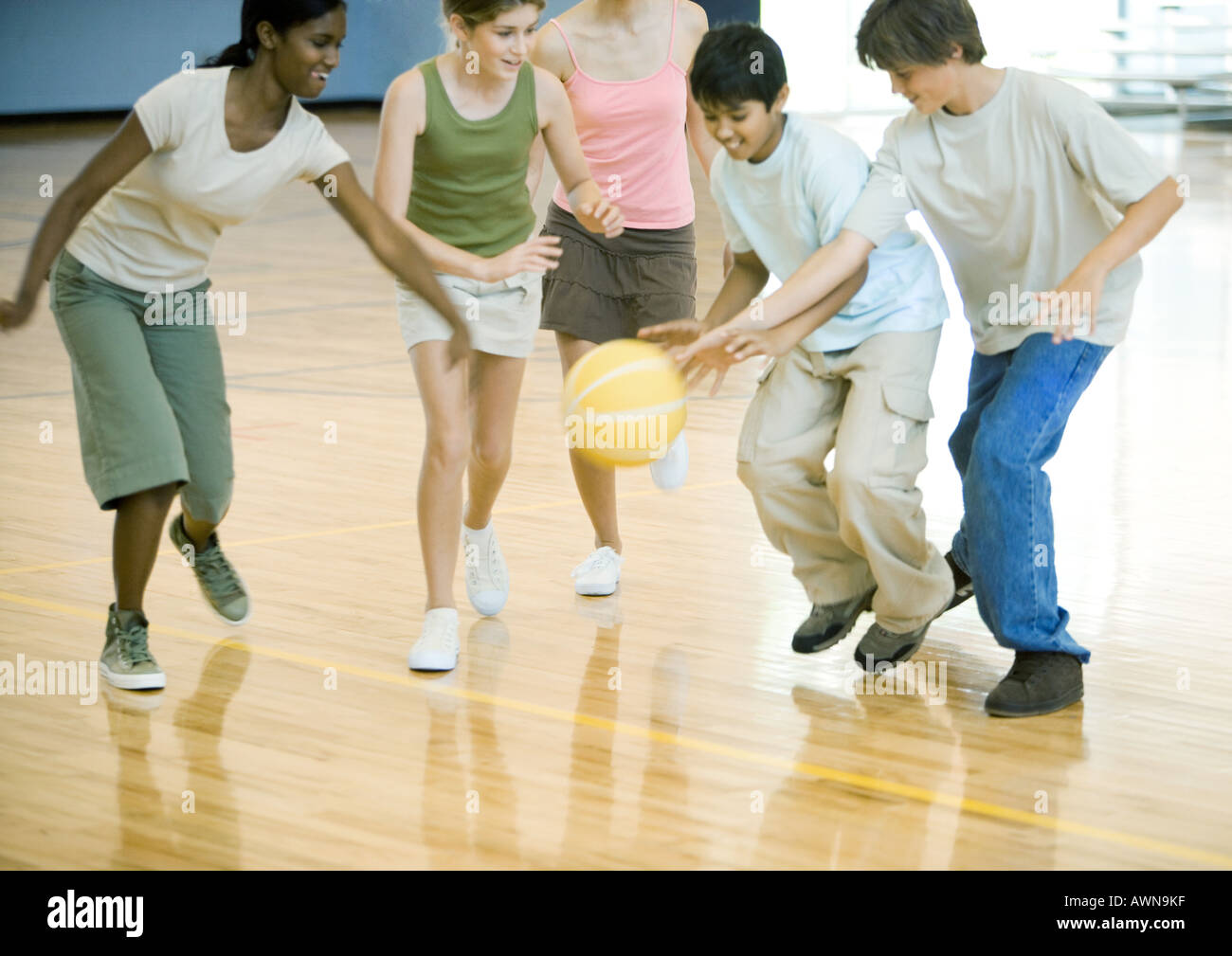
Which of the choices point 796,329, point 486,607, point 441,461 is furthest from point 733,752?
point 486,607

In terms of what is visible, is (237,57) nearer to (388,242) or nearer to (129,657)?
(388,242)

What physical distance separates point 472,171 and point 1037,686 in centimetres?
173

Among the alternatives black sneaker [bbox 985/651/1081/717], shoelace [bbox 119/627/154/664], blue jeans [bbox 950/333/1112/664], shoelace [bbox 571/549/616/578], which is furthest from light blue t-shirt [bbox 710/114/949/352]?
shoelace [bbox 119/627/154/664]

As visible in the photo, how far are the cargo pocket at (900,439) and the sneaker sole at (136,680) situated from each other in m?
1.62

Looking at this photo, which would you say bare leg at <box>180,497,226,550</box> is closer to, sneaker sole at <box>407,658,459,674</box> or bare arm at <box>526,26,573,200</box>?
sneaker sole at <box>407,658,459,674</box>

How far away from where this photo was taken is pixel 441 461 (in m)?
4.31

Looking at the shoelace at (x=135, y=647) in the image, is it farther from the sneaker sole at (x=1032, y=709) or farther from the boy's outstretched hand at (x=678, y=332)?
the sneaker sole at (x=1032, y=709)

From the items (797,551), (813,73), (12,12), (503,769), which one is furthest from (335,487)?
(813,73)

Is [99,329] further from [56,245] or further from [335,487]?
[335,487]

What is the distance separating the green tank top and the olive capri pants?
57cm

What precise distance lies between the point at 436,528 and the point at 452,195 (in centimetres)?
78

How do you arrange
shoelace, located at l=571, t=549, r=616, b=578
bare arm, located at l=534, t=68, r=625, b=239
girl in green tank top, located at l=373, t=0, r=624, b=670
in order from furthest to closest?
shoelace, located at l=571, t=549, r=616, b=578 < bare arm, located at l=534, t=68, r=625, b=239 < girl in green tank top, located at l=373, t=0, r=624, b=670

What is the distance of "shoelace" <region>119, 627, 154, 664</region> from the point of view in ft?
13.5

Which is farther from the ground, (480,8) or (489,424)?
(480,8)
